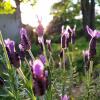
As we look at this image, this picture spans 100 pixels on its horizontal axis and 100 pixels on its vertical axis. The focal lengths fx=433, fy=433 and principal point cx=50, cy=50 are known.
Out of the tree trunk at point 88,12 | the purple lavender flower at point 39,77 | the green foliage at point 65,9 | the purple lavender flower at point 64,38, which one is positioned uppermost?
the purple lavender flower at point 39,77

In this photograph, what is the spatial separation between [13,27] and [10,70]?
23.8 m

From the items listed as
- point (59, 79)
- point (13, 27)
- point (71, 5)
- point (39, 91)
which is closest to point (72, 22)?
point (71, 5)

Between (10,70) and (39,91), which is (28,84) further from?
(39,91)

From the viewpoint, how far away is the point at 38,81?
2311 mm

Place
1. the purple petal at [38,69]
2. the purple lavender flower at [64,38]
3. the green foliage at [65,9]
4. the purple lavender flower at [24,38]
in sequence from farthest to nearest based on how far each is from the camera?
the green foliage at [65,9]
the purple lavender flower at [64,38]
the purple lavender flower at [24,38]
the purple petal at [38,69]

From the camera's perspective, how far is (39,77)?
2.30 metres

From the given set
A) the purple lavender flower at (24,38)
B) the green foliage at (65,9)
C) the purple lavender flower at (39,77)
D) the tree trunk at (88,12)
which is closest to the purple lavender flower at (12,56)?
the purple lavender flower at (24,38)

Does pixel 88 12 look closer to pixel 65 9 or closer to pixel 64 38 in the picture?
pixel 65 9

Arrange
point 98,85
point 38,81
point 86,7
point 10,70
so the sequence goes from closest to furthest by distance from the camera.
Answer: point 38,81, point 10,70, point 98,85, point 86,7

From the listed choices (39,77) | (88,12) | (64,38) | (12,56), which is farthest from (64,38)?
(88,12)

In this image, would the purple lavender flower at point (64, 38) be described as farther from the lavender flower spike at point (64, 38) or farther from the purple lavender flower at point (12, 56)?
the purple lavender flower at point (12, 56)

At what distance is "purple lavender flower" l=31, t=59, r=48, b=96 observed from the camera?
228 cm

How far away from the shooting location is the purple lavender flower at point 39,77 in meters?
2.28

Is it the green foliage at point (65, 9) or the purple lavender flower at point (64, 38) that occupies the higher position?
the purple lavender flower at point (64, 38)
